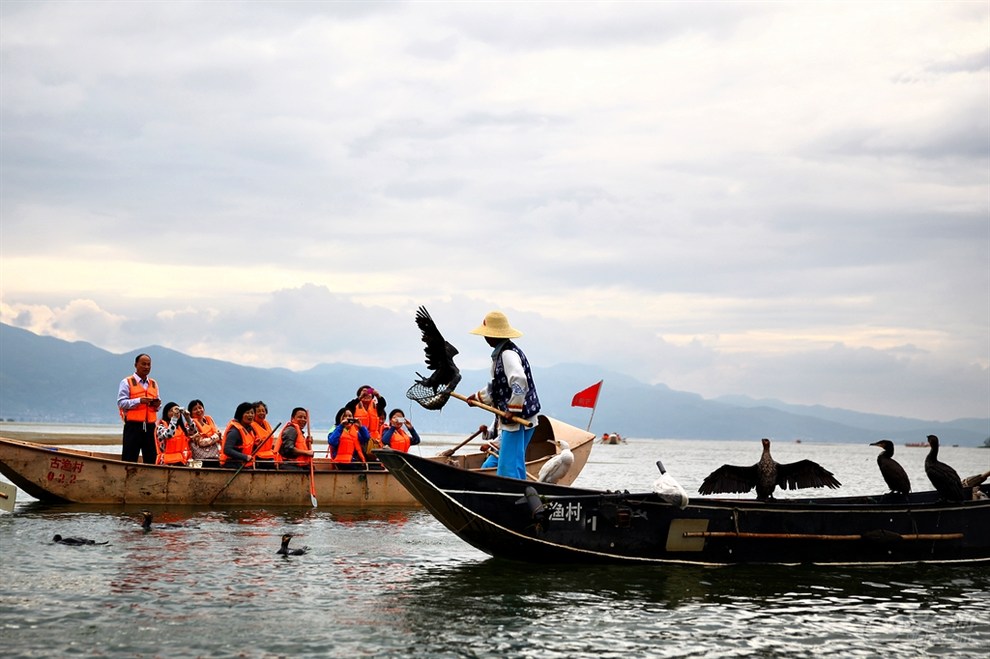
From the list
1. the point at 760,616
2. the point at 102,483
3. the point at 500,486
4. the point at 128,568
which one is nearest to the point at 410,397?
the point at 500,486

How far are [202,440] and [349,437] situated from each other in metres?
2.79

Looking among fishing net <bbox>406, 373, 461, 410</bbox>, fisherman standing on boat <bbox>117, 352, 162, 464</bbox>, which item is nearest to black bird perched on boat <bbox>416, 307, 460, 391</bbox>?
fishing net <bbox>406, 373, 461, 410</bbox>

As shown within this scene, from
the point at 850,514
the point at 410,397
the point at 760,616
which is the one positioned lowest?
the point at 760,616

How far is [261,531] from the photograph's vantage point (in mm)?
15695

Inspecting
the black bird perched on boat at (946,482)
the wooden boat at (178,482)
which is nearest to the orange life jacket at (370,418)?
the wooden boat at (178,482)

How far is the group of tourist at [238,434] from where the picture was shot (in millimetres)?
18516

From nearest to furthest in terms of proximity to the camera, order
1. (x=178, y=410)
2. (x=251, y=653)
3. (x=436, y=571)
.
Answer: (x=251, y=653), (x=436, y=571), (x=178, y=410)

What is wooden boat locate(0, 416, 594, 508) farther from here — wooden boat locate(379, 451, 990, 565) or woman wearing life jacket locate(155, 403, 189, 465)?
wooden boat locate(379, 451, 990, 565)

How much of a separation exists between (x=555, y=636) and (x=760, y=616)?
97.7 inches

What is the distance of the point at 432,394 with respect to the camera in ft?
40.6

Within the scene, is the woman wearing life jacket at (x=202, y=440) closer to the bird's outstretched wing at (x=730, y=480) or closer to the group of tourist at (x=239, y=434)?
the group of tourist at (x=239, y=434)

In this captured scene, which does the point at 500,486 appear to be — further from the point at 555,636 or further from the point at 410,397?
the point at 555,636

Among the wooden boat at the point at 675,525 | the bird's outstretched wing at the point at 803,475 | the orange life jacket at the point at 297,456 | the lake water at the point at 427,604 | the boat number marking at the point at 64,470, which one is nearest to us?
the lake water at the point at 427,604

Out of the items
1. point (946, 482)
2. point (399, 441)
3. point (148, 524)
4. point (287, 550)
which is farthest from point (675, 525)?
point (399, 441)
